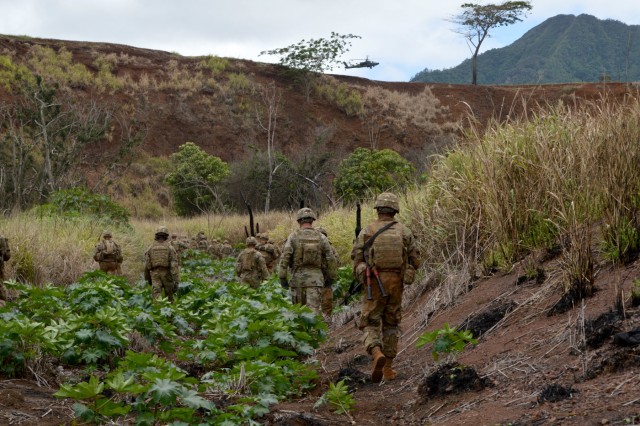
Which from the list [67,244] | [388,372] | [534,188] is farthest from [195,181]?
[388,372]

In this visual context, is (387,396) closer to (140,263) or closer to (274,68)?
(140,263)

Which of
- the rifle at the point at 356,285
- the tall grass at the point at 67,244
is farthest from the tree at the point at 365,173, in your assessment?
the rifle at the point at 356,285

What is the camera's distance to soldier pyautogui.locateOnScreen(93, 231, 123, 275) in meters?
16.3

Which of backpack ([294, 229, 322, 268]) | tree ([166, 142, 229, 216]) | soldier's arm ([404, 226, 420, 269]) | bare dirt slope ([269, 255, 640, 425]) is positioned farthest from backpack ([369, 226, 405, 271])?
tree ([166, 142, 229, 216])

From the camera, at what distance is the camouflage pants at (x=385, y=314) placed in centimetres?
777

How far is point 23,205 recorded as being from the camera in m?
29.6

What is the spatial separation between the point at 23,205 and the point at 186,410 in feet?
86.6

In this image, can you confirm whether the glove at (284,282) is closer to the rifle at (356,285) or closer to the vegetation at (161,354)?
the vegetation at (161,354)

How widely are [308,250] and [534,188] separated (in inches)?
133

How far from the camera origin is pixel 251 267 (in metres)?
15.3

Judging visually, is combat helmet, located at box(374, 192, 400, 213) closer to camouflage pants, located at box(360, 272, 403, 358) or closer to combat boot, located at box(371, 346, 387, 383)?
camouflage pants, located at box(360, 272, 403, 358)

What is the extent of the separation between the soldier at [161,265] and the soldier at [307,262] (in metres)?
3.05

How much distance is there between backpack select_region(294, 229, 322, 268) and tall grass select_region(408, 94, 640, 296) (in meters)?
1.60

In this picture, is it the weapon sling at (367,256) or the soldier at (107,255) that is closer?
the weapon sling at (367,256)
